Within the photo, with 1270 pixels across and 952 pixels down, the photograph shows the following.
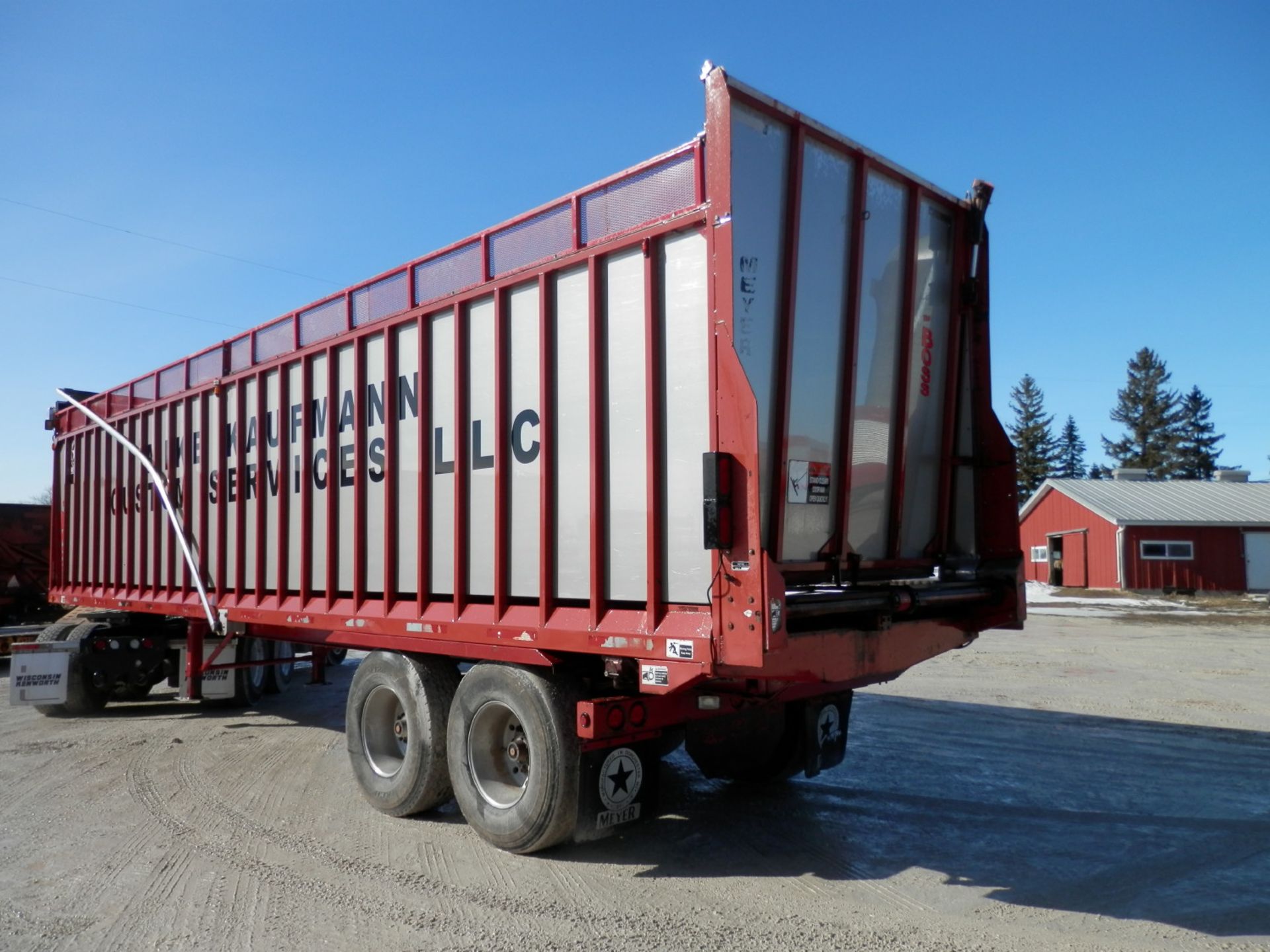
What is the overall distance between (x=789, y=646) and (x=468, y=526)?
Answer: 2464 mm

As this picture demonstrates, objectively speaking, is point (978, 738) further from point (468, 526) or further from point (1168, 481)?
point (1168, 481)

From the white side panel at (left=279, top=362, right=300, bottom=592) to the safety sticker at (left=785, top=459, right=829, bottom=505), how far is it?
4.51 m

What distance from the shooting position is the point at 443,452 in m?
6.33

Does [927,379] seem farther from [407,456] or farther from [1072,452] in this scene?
[1072,452]

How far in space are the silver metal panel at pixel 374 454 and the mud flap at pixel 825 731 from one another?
3176mm

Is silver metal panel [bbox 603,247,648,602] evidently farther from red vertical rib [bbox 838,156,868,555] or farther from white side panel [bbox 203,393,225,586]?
white side panel [bbox 203,393,225,586]

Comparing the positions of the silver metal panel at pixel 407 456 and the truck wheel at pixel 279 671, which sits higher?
the silver metal panel at pixel 407 456

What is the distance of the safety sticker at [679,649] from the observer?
14.8ft

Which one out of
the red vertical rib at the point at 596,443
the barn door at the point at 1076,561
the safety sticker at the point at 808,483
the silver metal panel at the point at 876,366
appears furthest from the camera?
the barn door at the point at 1076,561

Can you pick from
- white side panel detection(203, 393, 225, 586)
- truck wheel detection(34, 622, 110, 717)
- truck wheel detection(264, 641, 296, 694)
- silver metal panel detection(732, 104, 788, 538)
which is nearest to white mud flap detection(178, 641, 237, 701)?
truck wheel detection(264, 641, 296, 694)

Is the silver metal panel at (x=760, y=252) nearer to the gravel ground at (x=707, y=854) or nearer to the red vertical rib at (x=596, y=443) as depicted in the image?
the red vertical rib at (x=596, y=443)

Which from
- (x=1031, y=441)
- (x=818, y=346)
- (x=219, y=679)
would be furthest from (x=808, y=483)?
(x=1031, y=441)

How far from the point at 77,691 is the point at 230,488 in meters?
3.84

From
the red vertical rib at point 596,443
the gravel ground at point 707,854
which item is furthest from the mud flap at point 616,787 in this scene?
the red vertical rib at point 596,443
